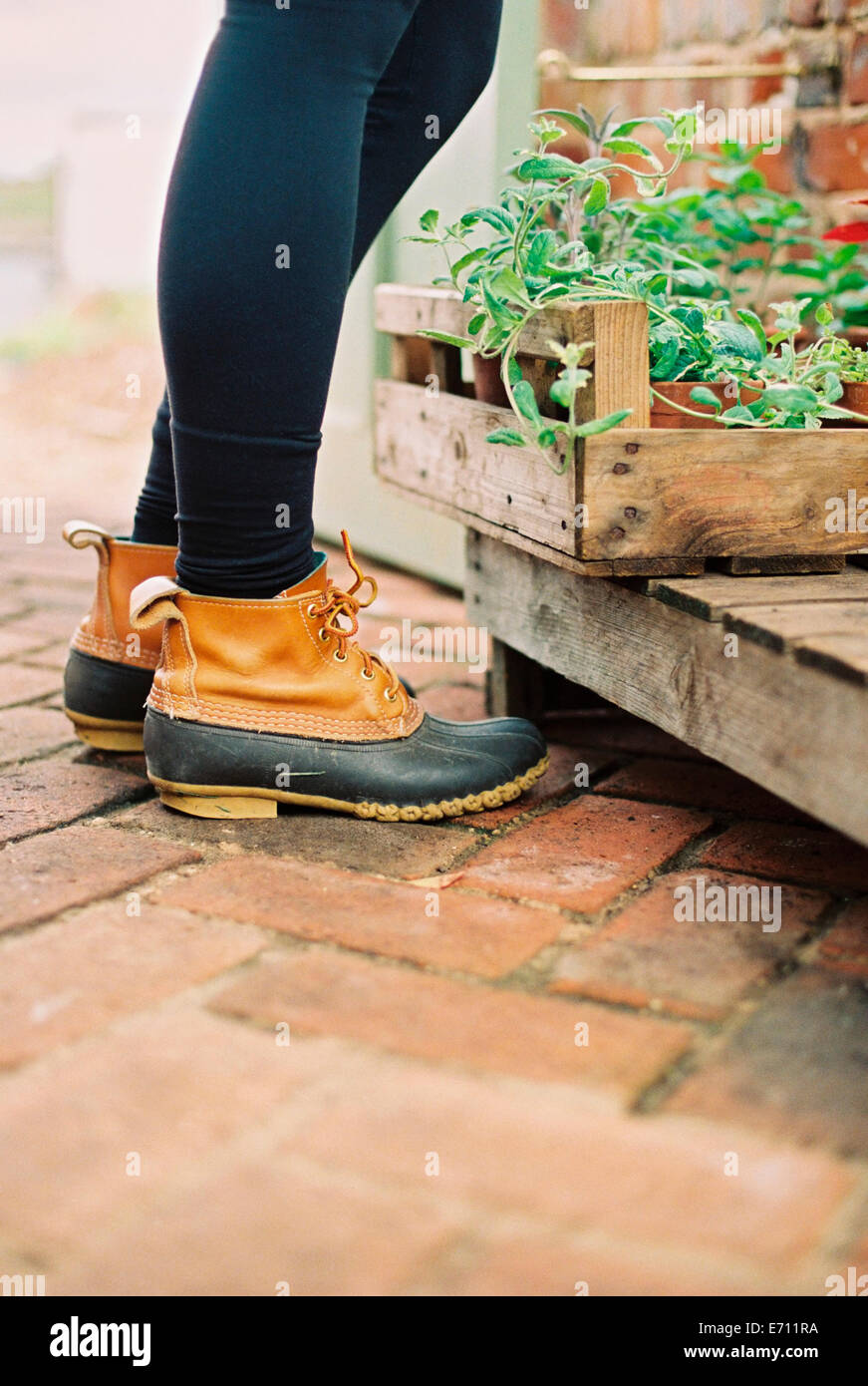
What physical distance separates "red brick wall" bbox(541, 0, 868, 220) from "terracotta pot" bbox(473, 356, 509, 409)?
825 mm

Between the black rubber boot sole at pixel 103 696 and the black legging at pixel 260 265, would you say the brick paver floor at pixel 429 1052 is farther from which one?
the black legging at pixel 260 265

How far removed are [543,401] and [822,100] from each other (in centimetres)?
104

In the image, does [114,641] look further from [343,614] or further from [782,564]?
[782,564]

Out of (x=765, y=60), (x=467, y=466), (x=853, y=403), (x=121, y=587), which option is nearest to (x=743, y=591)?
(x=853, y=403)

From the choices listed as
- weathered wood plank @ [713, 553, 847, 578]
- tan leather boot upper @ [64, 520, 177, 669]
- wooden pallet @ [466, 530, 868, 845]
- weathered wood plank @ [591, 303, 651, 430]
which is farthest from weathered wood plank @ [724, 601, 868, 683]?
tan leather boot upper @ [64, 520, 177, 669]

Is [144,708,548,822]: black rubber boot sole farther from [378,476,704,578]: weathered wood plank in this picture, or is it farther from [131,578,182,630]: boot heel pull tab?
[378,476,704,578]: weathered wood plank

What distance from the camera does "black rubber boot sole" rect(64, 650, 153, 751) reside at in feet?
4.82

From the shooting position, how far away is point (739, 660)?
1.11m

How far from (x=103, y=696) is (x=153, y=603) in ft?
0.83

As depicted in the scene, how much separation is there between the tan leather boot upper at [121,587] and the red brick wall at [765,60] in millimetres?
1208

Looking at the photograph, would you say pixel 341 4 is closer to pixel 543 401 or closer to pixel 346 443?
pixel 543 401

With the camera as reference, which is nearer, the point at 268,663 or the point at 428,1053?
the point at 428,1053

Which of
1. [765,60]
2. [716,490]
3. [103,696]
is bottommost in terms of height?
[103,696]

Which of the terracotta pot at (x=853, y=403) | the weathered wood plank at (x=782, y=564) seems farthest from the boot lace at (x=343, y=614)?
the terracotta pot at (x=853, y=403)
